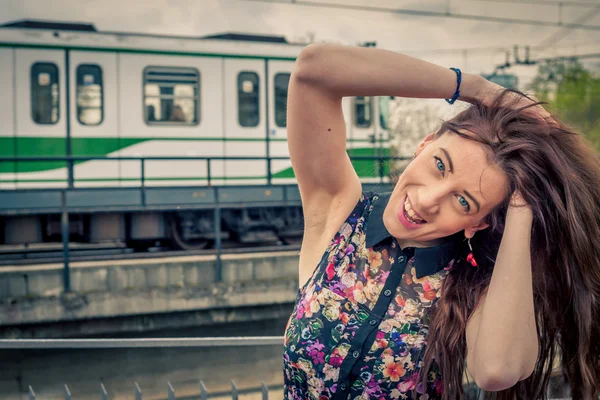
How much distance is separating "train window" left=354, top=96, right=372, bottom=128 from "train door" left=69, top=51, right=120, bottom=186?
4.12 meters

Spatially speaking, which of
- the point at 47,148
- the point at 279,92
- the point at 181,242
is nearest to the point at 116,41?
the point at 47,148

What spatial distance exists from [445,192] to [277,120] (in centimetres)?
940

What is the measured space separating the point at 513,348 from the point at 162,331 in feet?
20.6

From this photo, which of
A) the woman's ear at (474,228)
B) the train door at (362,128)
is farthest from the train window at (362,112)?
the woman's ear at (474,228)

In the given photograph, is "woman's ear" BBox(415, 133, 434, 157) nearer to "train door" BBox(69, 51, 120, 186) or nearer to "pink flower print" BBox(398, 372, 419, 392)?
"pink flower print" BBox(398, 372, 419, 392)

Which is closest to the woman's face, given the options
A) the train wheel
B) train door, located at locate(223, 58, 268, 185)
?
the train wheel

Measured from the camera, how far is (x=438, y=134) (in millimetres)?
1323

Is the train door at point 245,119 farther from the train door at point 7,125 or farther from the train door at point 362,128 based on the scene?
the train door at point 7,125

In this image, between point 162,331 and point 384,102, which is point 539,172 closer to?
point 162,331

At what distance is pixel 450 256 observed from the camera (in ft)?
4.33

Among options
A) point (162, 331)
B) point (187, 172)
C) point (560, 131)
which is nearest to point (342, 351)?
point (560, 131)

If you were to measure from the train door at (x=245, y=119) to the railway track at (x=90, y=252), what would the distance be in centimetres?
125

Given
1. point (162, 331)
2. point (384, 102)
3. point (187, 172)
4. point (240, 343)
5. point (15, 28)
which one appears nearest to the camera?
point (240, 343)

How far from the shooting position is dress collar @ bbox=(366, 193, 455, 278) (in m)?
1.28
